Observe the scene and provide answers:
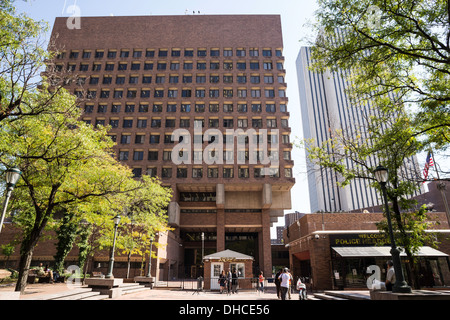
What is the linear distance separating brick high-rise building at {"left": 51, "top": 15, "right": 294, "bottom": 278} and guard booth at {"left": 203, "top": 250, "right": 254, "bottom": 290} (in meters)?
14.9

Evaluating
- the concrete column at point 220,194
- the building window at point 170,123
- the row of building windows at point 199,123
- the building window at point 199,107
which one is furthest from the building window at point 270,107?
the building window at point 170,123

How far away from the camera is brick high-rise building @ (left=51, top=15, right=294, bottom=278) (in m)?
43.0

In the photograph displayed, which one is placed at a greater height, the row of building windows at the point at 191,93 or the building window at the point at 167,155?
the row of building windows at the point at 191,93

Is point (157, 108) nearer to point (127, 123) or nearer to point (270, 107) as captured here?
point (127, 123)

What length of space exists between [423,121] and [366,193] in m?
110

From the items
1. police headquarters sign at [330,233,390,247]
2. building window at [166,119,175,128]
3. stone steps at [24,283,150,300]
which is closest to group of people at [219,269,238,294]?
stone steps at [24,283,150,300]

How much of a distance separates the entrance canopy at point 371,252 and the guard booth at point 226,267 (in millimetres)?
7809

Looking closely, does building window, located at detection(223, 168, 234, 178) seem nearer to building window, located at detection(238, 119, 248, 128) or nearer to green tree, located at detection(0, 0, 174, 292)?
building window, located at detection(238, 119, 248, 128)

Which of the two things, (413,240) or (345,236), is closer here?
(413,240)

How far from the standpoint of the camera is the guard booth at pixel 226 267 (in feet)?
73.0

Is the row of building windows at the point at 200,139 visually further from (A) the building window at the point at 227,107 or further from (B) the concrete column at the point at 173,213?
(B) the concrete column at the point at 173,213

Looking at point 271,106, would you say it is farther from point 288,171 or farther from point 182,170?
point 182,170
